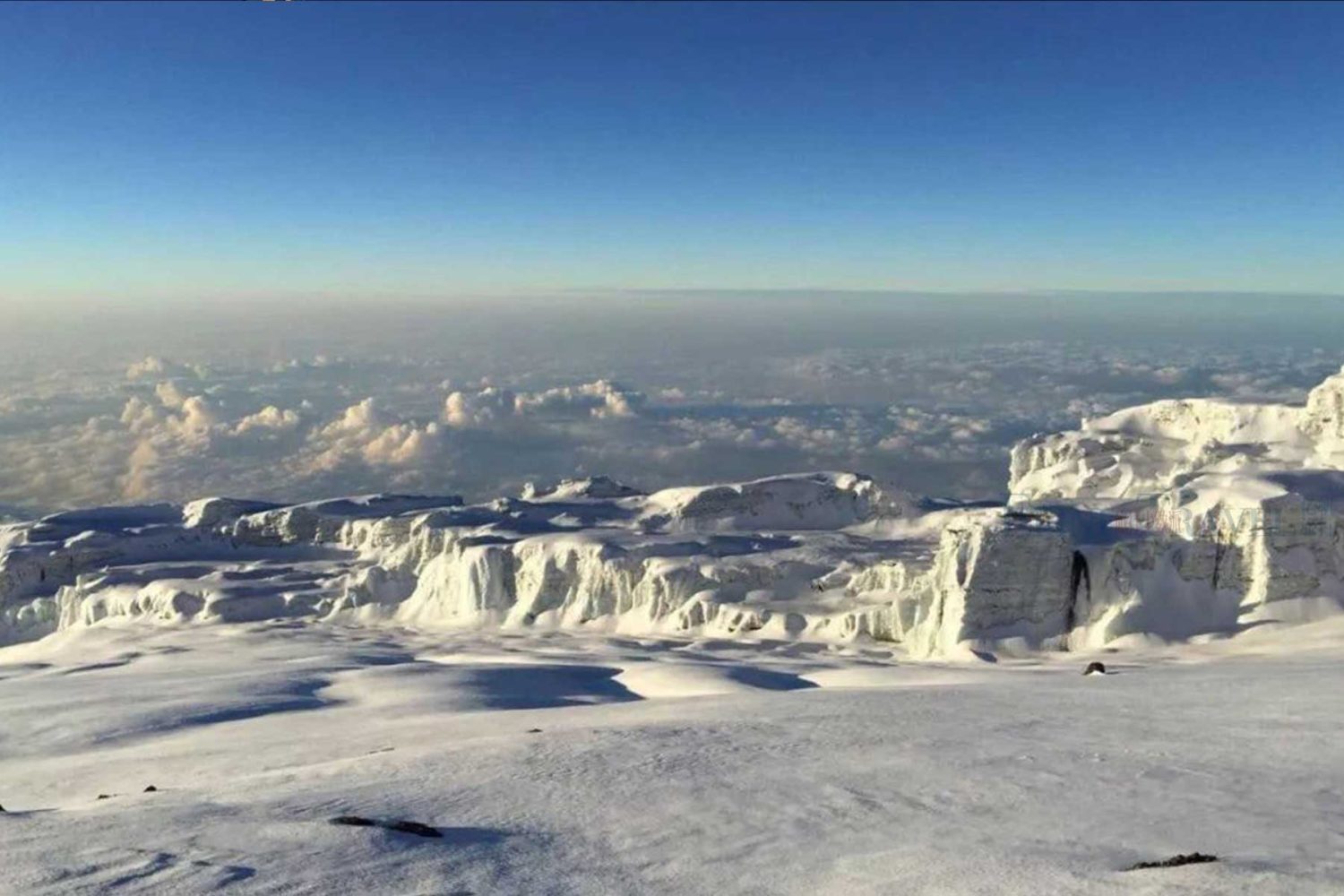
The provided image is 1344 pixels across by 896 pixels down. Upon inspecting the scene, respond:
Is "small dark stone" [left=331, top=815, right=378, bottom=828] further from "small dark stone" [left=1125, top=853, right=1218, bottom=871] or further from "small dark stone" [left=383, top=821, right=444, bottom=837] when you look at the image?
"small dark stone" [left=1125, top=853, right=1218, bottom=871]

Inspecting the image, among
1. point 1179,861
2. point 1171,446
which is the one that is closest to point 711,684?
point 1179,861

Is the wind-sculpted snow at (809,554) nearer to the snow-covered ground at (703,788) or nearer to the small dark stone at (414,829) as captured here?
the snow-covered ground at (703,788)

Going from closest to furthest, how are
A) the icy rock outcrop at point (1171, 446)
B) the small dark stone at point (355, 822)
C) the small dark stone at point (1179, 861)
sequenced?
the small dark stone at point (1179, 861) → the small dark stone at point (355, 822) → the icy rock outcrop at point (1171, 446)

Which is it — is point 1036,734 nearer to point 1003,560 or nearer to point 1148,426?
point 1003,560

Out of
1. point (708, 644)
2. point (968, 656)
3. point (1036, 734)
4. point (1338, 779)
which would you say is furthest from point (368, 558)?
point (1338, 779)

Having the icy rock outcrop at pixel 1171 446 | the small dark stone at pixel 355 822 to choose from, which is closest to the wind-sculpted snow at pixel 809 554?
the icy rock outcrop at pixel 1171 446

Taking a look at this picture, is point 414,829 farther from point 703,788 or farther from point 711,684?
point 711,684
